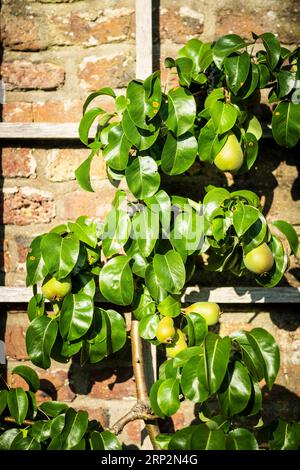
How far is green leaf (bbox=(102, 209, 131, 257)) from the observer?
129 centimetres

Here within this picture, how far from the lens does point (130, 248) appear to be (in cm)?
134

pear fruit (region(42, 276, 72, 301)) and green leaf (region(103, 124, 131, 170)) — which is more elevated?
green leaf (region(103, 124, 131, 170))

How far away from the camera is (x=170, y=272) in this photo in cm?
127

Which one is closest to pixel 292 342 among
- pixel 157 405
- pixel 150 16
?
pixel 157 405

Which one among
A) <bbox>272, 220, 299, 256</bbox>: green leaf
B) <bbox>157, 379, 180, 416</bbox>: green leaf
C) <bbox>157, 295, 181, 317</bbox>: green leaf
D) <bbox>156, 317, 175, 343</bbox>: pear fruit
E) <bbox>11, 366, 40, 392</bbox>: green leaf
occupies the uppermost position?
<bbox>272, 220, 299, 256</bbox>: green leaf

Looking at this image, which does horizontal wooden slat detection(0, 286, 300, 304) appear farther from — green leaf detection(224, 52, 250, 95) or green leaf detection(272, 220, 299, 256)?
green leaf detection(224, 52, 250, 95)

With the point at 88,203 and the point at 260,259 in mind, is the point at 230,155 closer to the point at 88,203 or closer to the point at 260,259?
the point at 260,259

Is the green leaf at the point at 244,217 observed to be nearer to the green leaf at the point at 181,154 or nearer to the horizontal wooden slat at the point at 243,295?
the green leaf at the point at 181,154

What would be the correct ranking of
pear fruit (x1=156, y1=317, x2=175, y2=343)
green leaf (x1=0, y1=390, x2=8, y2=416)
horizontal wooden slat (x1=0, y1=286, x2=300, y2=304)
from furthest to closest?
horizontal wooden slat (x1=0, y1=286, x2=300, y2=304) → green leaf (x1=0, y1=390, x2=8, y2=416) → pear fruit (x1=156, y1=317, x2=175, y2=343)

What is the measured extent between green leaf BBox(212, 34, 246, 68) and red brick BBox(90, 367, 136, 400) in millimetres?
968

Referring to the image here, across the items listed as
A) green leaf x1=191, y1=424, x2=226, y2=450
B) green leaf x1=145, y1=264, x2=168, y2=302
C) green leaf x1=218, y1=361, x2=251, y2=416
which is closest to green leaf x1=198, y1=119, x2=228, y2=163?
green leaf x1=145, y1=264, x2=168, y2=302

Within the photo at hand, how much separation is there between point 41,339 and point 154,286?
346 mm
